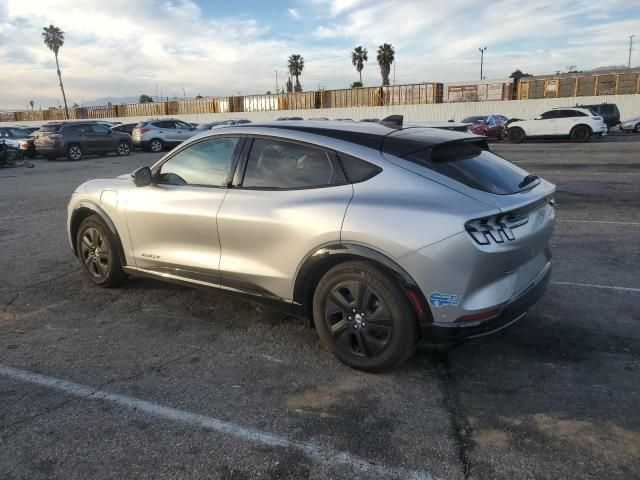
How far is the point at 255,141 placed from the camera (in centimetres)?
396

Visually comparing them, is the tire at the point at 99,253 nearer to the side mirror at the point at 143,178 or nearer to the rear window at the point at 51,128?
the side mirror at the point at 143,178

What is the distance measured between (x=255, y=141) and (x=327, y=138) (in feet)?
2.13

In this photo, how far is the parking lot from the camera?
2.57m

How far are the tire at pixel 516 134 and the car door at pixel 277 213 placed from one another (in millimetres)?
25445

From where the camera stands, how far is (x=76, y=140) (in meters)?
22.1

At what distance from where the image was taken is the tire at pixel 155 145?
994 inches

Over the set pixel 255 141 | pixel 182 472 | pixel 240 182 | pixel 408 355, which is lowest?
pixel 182 472

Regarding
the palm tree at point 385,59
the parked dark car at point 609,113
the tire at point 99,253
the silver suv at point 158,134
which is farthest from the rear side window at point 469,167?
the palm tree at point 385,59

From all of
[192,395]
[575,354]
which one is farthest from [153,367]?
[575,354]

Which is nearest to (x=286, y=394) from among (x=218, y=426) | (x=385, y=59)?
(x=218, y=426)

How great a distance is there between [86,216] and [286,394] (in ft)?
10.4

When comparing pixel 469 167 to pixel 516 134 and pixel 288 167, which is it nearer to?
pixel 288 167

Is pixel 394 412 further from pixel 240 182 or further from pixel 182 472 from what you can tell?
pixel 240 182

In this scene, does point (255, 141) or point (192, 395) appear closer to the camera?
point (192, 395)
